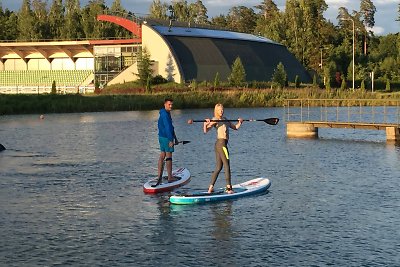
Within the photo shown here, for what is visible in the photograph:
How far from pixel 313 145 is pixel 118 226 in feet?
67.4

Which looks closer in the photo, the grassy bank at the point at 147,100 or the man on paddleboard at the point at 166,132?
the man on paddleboard at the point at 166,132

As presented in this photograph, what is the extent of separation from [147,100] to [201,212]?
57757 millimetres

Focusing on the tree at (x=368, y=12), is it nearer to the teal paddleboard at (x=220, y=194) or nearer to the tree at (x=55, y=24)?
the tree at (x=55, y=24)

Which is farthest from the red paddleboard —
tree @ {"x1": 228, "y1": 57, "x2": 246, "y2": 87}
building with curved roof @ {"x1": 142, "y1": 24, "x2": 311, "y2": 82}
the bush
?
building with curved roof @ {"x1": 142, "y1": 24, "x2": 311, "y2": 82}

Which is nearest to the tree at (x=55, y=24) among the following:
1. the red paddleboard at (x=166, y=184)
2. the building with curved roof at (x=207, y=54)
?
the building with curved roof at (x=207, y=54)

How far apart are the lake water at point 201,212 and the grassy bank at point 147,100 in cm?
3808

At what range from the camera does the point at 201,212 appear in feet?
54.7

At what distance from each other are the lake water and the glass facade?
7473cm

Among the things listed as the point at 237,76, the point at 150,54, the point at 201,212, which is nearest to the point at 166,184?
the point at 201,212

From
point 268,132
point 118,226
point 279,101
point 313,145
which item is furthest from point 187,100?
point 118,226

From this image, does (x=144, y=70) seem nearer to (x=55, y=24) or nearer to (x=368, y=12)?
(x=55, y=24)

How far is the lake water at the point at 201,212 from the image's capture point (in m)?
12.8

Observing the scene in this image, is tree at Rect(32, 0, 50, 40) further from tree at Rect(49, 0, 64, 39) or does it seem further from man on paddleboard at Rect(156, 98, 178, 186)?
man on paddleboard at Rect(156, 98, 178, 186)

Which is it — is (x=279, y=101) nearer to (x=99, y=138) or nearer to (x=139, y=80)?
(x=139, y=80)
